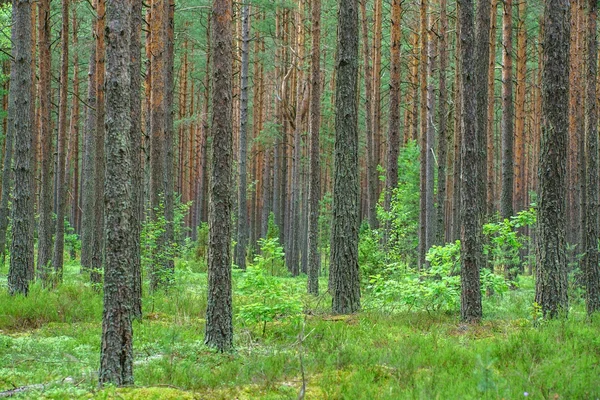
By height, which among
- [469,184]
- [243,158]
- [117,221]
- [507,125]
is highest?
[507,125]

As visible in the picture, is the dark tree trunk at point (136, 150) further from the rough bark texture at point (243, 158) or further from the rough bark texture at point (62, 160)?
the rough bark texture at point (243, 158)

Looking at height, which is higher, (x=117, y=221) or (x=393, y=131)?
(x=393, y=131)

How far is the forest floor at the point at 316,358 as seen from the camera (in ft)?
18.0

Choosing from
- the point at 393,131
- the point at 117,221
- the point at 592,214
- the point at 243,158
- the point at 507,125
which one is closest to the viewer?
the point at 117,221

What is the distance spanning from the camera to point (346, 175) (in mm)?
10414

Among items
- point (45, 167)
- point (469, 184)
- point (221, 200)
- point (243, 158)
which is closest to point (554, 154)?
point (469, 184)

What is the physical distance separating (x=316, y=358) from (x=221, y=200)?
8.01 feet

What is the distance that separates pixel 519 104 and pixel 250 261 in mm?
13790

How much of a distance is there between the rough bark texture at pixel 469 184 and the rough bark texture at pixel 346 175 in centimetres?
193

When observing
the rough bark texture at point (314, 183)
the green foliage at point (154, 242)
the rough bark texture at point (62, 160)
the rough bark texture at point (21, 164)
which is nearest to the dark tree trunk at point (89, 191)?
the rough bark texture at point (62, 160)

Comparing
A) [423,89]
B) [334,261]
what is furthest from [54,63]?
[334,261]

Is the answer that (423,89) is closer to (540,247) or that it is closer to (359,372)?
(540,247)

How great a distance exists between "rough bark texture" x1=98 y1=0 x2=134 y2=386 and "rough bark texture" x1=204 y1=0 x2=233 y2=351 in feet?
6.80

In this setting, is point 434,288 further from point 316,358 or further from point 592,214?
point 316,358
